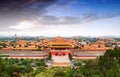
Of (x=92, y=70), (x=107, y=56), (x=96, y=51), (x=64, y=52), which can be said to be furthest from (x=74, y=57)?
(x=92, y=70)

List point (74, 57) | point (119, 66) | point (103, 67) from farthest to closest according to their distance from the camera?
1. point (74, 57)
2. point (103, 67)
3. point (119, 66)

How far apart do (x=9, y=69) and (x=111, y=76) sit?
283cm

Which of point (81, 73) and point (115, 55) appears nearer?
point (81, 73)

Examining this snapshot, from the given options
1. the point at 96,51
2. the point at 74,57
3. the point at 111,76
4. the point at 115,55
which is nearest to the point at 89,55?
the point at 74,57

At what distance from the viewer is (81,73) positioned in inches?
319

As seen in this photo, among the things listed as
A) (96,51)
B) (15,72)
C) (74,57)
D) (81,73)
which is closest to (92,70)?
(81,73)

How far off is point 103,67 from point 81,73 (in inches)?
29.2

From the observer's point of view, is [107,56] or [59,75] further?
[107,56]

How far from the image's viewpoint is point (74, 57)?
14.6m

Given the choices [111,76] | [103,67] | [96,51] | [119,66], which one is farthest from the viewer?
[96,51]

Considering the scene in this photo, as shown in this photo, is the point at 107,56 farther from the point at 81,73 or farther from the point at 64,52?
the point at 64,52

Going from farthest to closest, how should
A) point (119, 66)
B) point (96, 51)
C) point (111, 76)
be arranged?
1. point (96, 51)
2. point (119, 66)
3. point (111, 76)

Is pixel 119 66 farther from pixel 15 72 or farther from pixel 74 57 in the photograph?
pixel 74 57

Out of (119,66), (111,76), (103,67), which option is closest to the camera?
(111,76)
